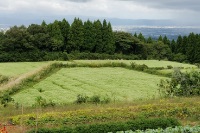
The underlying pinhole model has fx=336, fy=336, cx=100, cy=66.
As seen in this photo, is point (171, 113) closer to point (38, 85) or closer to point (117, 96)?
point (117, 96)

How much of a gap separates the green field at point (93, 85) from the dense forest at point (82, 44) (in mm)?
13747

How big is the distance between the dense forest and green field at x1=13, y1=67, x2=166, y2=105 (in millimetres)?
13747

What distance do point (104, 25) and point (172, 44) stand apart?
17814 mm

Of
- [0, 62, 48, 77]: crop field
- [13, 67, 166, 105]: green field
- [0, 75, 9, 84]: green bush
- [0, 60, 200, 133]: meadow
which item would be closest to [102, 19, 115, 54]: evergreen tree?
[0, 60, 200, 133]: meadow

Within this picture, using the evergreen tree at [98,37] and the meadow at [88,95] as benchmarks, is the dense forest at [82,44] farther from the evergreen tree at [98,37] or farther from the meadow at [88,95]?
the meadow at [88,95]

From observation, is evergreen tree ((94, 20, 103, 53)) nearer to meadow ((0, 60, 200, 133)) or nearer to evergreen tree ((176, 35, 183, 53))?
meadow ((0, 60, 200, 133))

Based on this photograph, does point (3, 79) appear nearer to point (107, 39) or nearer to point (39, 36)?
point (39, 36)

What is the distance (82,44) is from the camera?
198 ft

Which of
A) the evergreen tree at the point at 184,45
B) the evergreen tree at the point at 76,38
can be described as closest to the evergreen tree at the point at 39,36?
the evergreen tree at the point at 76,38

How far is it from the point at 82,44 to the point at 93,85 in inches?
1106

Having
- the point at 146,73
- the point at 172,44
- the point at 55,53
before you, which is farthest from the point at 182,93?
the point at 172,44

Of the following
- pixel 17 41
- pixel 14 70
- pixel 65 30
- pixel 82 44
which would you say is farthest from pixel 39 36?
pixel 14 70

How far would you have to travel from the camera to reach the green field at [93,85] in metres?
27.2

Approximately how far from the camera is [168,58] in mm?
68938
